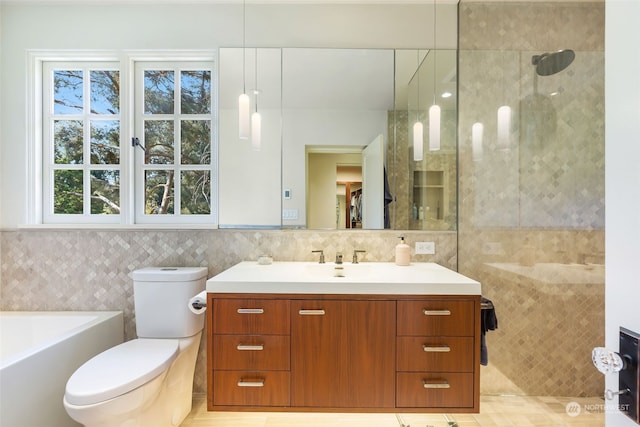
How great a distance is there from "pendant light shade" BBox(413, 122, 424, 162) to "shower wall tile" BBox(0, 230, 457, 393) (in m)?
0.86

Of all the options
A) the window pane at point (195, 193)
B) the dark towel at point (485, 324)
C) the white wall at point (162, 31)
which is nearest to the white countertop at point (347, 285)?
the dark towel at point (485, 324)

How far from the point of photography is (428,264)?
1.88 metres

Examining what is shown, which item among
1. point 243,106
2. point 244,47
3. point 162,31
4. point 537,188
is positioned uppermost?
point 162,31

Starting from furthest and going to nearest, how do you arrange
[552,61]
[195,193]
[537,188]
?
[195,193]
[537,188]
[552,61]

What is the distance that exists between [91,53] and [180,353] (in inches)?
81.4

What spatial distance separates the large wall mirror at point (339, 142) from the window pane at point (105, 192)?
800 millimetres

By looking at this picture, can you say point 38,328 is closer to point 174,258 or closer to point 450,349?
point 174,258

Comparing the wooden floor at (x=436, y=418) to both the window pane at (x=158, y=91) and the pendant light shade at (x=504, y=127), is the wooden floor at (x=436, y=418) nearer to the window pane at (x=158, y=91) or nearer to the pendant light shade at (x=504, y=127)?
the pendant light shade at (x=504, y=127)

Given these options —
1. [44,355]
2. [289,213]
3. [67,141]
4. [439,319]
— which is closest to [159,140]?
[67,141]

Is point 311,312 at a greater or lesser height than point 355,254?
lesser

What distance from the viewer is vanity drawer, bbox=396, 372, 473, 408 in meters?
1.35

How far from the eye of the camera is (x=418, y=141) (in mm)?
1957

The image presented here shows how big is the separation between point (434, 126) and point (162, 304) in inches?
77.8

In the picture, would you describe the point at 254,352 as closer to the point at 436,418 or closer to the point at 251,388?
the point at 251,388
